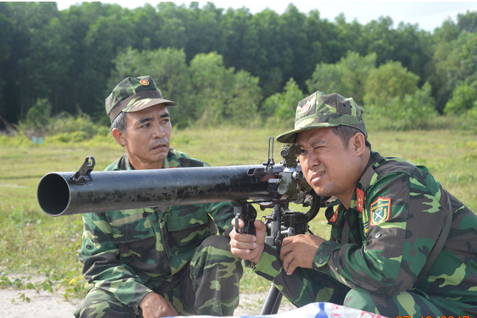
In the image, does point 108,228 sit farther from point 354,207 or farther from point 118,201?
point 354,207

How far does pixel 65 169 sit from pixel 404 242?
11222mm

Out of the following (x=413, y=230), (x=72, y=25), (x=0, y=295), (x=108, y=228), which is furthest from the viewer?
(x=72, y=25)

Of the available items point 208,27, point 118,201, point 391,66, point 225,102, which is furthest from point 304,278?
point 208,27

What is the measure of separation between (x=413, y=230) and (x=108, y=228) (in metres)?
1.73

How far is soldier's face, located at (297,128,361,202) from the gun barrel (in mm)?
298

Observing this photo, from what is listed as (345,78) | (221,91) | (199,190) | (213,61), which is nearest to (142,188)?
(199,190)

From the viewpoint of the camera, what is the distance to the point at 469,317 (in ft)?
7.17

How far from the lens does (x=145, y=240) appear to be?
9.64ft

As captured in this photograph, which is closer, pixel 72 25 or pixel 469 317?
pixel 469 317

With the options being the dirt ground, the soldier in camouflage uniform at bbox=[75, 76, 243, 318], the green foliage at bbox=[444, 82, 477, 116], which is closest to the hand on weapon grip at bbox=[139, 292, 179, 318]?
the soldier in camouflage uniform at bbox=[75, 76, 243, 318]

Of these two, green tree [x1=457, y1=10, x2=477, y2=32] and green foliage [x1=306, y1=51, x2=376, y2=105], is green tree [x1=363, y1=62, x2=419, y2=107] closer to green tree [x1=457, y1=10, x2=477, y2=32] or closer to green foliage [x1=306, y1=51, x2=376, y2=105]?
green foliage [x1=306, y1=51, x2=376, y2=105]

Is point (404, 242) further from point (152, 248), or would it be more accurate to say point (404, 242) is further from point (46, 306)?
point (46, 306)

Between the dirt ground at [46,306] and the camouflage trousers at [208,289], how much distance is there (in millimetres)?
1168

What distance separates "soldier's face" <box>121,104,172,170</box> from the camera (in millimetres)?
2990
